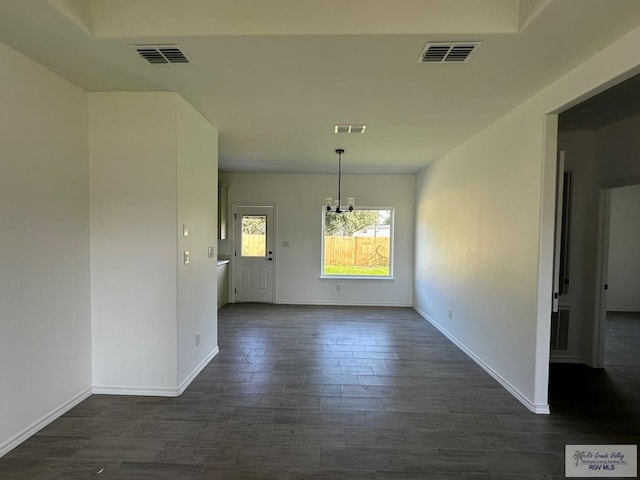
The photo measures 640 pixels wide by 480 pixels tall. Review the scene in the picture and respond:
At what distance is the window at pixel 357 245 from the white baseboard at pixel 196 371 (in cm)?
326

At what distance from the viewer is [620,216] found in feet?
21.5

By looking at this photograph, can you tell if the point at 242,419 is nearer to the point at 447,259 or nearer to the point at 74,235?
the point at 74,235

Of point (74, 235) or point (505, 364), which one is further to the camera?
point (505, 364)

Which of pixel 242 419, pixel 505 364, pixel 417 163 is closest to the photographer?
pixel 242 419

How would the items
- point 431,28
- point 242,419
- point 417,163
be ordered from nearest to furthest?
point 431,28 < point 242,419 < point 417,163

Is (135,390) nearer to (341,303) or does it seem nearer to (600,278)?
(341,303)

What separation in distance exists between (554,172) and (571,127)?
147 centimetres

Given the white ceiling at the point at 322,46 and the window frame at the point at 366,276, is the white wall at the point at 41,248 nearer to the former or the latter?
the white ceiling at the point at 322,46

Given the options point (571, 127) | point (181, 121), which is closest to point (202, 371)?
point (181, 121)

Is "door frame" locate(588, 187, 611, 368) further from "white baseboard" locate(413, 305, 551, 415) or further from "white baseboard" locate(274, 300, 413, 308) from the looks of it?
"white baseboard" locate(274, 300, 413, 308)

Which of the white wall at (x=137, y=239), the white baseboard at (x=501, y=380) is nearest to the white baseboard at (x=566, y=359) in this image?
the white baseboard at (x=501, y=380)

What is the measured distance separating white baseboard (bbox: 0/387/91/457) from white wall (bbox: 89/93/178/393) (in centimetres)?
18

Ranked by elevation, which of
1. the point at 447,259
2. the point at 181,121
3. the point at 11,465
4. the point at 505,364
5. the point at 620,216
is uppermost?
the point at 181,121

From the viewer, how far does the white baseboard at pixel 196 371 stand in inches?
119
